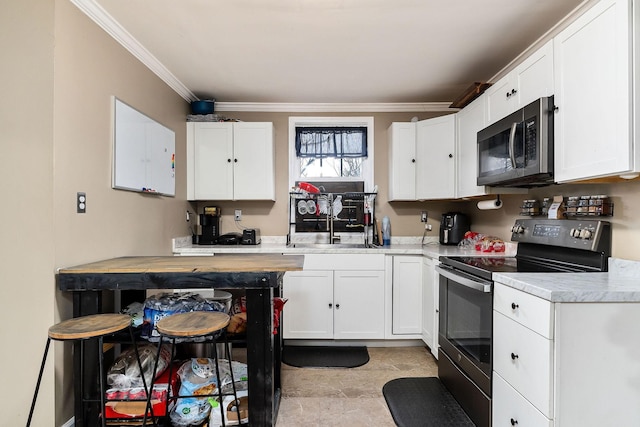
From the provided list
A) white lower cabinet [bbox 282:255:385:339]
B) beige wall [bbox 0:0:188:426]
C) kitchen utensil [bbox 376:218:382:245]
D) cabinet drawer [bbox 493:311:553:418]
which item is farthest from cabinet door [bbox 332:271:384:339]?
beige wall [bbox 0:0:188:426]

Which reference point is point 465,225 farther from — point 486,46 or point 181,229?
point 181,229

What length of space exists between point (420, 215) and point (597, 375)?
2.38 metres

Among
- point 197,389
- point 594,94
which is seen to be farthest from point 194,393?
point 594,94

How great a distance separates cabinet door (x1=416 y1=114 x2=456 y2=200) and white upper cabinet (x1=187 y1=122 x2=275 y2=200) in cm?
149

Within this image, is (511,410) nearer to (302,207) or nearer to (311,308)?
(311,308)

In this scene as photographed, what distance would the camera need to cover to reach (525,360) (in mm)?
1421

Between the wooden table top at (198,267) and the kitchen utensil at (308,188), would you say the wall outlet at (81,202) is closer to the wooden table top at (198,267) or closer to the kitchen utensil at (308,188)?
the wooden table top at (198,267)

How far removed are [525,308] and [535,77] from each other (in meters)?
1.31

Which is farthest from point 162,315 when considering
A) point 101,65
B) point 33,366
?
point 101,65

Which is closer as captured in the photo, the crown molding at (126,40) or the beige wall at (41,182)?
the beige wall at (41,182)

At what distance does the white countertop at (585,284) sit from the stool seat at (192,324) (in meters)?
1.34

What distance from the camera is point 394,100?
3404 millimetres

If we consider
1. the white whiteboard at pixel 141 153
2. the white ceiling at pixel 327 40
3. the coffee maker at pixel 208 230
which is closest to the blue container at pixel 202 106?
the white ceiling at pixel 327 40

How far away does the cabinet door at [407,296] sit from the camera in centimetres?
296
